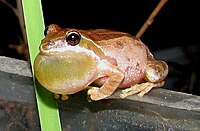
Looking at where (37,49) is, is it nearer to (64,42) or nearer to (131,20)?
(64,42)

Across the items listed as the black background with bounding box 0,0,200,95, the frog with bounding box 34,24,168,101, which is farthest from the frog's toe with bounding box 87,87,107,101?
the black background with bounding box 0,0,200,95

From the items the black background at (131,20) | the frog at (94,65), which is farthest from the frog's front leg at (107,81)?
the black background at (131,20)

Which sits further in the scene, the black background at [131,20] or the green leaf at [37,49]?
the black background at [131,20]

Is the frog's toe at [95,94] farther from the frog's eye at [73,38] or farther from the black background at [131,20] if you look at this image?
the black background at [131,20]

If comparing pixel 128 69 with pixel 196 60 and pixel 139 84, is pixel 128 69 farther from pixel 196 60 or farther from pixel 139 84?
pixel 196 60

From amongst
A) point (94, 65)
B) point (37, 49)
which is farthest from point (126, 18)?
point (37, 49)

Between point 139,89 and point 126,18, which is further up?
point 139,89

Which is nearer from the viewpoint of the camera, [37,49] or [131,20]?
[37,49]
